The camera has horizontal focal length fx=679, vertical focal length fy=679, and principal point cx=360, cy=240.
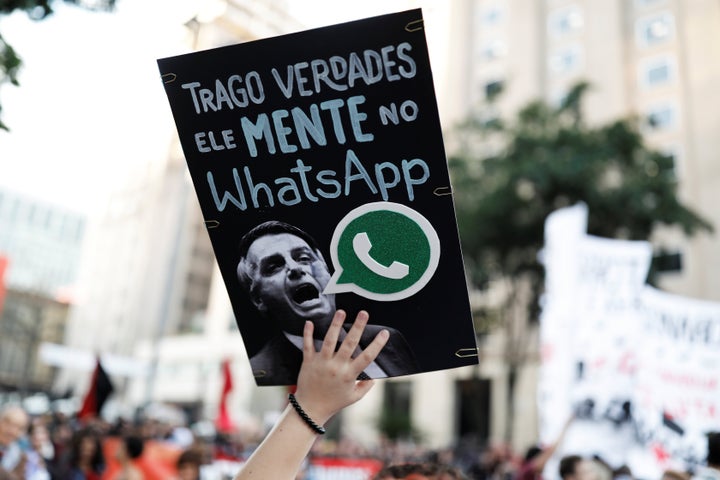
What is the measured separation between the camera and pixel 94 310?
255 feet

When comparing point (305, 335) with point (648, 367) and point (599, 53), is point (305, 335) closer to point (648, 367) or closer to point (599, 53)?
point (648, 367)

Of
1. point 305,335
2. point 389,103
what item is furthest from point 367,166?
point 305,335

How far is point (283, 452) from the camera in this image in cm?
167

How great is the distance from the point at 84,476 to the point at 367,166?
6285mm

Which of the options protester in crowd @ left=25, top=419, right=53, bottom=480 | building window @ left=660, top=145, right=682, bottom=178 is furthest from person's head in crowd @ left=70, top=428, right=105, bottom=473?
building window @ left=660, top=145, right=682, bottom=178

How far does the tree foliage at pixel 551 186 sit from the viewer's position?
68.6ft

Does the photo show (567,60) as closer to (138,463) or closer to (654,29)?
(654,29)

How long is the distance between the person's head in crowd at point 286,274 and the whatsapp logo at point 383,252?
0.05 m

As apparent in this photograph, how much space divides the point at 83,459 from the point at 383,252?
623 cm

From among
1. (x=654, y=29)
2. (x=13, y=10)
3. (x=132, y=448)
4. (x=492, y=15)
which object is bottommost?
(x=132, y=448)

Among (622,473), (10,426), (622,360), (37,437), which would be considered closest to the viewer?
(10,426)

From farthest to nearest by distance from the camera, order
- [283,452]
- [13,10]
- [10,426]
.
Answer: [10,426] → [13,10] → [283,452]

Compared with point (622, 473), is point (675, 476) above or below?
above

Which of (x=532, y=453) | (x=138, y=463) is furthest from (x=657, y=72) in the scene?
(x=138, y=463)
